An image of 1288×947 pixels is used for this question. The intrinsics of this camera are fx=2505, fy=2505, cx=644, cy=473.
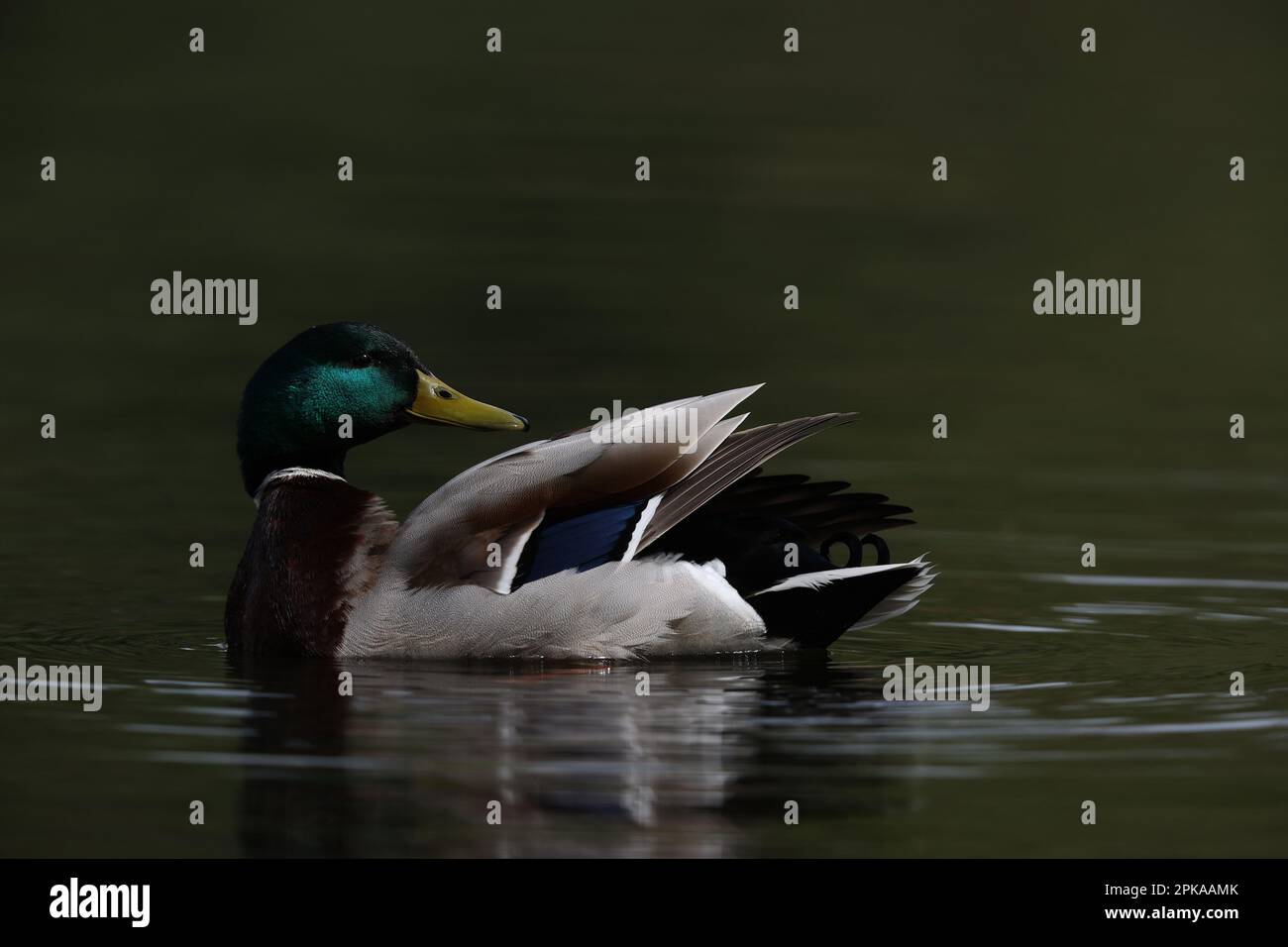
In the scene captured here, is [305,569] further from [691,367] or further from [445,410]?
[691,367]

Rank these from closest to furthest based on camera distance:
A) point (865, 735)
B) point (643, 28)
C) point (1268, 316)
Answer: point (865, 735), point (1268, 316), point (643, 28)

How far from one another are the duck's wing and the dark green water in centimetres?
42

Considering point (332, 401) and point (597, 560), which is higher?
point (332, 401)

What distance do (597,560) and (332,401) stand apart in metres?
1.42

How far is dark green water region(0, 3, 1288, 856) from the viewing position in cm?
762

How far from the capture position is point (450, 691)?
8.86 m

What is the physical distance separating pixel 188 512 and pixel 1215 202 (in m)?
10.9

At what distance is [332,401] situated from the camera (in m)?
10.1

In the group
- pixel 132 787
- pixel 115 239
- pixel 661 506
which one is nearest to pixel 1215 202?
pixel 115 239

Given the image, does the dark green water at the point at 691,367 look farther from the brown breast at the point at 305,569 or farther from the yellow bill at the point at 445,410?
the yellow bill at the point at 445,410

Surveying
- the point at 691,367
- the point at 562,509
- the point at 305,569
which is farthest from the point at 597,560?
the point at 691,367

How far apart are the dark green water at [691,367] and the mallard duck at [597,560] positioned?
21cm

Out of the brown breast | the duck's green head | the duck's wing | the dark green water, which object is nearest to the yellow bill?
the duck's green head

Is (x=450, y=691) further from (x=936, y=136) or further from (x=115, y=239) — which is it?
(x=936, y=136)
